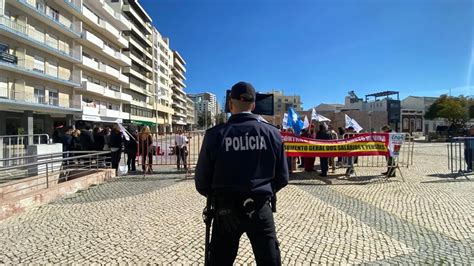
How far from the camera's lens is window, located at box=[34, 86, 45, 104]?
107 ft

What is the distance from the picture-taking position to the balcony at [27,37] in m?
27.1

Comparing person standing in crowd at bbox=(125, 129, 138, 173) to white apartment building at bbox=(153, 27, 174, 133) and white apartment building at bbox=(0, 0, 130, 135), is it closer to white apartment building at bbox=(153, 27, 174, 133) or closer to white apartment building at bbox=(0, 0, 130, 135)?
white apartment building at bbox=(0, 0, 130, 135)

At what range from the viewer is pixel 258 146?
2398 mm

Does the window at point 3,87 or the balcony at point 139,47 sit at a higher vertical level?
the balcony at point 139,47

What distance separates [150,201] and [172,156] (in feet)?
21.2

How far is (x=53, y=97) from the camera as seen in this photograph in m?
35.8

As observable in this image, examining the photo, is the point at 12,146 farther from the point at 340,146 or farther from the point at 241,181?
the point at 241,181

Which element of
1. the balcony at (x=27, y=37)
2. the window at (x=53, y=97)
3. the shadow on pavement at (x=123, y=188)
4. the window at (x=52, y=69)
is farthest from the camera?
the window at (x=53, y=97)

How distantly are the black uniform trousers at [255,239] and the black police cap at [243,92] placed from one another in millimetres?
842

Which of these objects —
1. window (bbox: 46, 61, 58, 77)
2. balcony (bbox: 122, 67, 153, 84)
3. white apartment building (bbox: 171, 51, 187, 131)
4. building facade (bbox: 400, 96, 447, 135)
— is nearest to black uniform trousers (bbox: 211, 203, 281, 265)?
window (bbox: 46, 61, 58, 77)

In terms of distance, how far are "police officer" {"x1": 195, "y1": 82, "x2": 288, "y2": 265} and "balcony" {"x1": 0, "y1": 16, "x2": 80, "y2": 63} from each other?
31.7 m

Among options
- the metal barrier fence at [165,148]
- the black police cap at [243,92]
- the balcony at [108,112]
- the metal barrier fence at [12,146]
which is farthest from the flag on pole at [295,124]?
the balcony at [108,112]

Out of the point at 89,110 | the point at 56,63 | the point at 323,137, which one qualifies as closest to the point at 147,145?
the point at 323,137

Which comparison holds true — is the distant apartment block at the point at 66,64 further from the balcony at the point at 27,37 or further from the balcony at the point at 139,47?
the balcony at the point at 139,47
